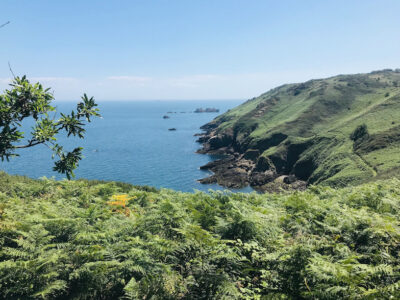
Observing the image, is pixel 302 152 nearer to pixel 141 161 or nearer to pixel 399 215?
pixel 141 161

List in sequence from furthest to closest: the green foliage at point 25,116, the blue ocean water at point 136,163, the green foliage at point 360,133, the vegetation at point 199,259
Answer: the green foliage at point 360,133 → the blue ocean water at point 136,163 → the green foliage at point 25,116 → the vegetation at point 199,259

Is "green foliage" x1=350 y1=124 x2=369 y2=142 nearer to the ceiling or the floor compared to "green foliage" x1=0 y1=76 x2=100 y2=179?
nearer to the floor

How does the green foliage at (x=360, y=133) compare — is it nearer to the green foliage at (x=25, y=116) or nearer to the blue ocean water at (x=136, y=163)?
the blue ocean water at (x=136, y=163)

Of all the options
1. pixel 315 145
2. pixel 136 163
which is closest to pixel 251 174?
pixel 315 145

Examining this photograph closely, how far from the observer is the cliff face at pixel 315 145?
7475 centimetres

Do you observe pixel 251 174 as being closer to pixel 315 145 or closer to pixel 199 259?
pixel 315 145

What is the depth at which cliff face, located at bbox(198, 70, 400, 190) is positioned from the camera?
7475 cm

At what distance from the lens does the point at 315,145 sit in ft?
325

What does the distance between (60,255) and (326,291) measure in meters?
7.20

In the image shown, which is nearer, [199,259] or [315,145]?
[199,259]

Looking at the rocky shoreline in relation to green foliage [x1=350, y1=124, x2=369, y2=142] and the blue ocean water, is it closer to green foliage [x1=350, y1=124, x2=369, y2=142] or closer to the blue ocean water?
the blue ocean water

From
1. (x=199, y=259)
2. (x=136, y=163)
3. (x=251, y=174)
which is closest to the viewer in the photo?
(x=199, y=259)

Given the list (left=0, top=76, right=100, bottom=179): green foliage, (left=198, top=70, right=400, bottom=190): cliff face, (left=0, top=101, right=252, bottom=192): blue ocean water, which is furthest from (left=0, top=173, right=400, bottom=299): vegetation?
(left=0, top=101, right=252, bottom=192): blue ocean water

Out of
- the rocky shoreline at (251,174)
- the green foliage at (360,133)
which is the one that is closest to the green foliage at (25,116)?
the rocky shoreline at (251,174)
